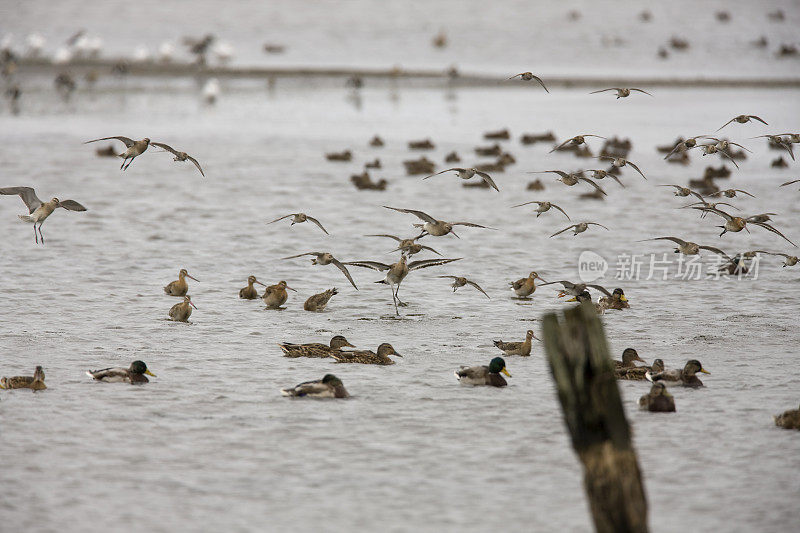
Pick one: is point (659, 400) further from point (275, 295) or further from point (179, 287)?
point (179, 287)

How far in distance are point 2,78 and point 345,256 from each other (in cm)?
3463

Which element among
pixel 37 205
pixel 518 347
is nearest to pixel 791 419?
pixel 518 347

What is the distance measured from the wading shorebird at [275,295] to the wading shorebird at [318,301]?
308 mm

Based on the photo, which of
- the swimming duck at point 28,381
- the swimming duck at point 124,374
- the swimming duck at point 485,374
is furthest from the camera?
the swimming duck at point 485,374

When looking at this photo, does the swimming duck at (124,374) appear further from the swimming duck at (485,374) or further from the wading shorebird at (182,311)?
the swimming duck at (485,374)

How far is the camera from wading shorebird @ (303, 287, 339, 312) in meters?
14.7

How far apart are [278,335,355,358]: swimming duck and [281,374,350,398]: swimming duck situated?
143 centimetres

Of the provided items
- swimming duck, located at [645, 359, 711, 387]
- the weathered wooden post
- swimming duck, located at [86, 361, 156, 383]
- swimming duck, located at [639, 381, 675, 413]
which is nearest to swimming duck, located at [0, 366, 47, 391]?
swimming duck, located at [86, 361, 156, 383]

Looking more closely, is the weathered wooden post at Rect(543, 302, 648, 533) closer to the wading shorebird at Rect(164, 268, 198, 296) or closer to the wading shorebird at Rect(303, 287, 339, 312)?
the wading shorebird at Rect(303, 287, 339, 312)

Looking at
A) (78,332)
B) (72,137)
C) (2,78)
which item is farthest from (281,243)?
(2,78)

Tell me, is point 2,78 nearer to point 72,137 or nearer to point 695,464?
point 72,137

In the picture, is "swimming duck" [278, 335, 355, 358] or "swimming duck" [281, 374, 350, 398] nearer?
"swimming duck" [281, 374, 350, 398]

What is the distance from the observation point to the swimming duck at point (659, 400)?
10672 mm

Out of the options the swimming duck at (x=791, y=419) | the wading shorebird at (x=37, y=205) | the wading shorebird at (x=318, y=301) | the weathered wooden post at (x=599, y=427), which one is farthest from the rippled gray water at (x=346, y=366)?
the wading shorebird at (x=37, y=205)
